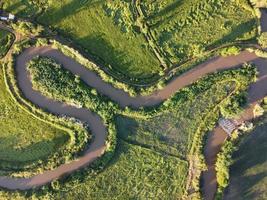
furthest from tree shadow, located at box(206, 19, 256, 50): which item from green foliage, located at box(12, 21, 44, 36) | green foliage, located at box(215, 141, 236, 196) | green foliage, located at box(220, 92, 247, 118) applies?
green foliage, located at box(12, 21, 44, 36)

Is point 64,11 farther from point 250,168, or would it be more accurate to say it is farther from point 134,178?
point 250,168

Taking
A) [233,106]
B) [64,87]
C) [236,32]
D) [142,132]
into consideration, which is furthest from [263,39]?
[64,87]

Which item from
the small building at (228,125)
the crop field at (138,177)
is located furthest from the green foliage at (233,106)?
the crop field at (138,177)

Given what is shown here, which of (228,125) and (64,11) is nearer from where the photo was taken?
(64,11)

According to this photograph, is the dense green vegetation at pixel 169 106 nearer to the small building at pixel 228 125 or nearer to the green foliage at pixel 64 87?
the green foliage at pixel 64 87

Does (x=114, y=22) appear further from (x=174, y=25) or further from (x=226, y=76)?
(x=226, y=76)

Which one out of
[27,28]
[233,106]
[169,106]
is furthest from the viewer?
[233,106]
